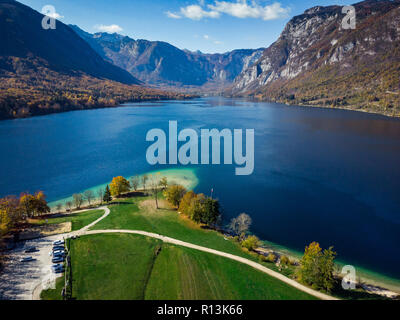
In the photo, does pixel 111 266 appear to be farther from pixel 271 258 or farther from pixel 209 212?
pixel 271 258

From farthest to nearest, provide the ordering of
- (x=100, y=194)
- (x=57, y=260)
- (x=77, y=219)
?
(x=100, y=194)
(x=77, y=219)
(x=57, y=260)

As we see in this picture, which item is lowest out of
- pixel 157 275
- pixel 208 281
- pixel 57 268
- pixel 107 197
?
pixel 208 281

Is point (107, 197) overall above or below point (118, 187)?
below

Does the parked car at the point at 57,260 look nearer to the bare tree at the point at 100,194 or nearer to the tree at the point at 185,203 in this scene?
the bare tree at the point at 100,194

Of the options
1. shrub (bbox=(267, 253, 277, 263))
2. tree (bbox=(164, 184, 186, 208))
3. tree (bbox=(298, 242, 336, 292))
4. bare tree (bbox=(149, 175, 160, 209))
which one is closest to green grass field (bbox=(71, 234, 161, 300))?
tree (bbox=(164, 184, 186, 208))

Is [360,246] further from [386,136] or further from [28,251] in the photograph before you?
[386,136]

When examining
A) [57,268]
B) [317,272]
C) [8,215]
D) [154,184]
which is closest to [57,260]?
[57,268]

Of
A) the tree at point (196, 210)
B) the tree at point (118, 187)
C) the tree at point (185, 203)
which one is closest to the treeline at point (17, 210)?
the tree at point (118, 187)

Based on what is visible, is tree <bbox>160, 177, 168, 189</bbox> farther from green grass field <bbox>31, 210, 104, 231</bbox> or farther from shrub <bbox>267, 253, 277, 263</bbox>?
shrub <bbox>267, 253, 277, 263</bbox>
